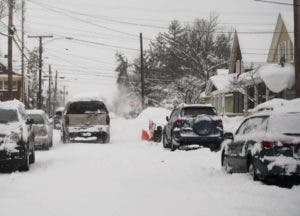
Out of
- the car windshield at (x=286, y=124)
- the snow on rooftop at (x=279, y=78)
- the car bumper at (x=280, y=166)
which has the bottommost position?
the car bumper at (x=280, y=166)

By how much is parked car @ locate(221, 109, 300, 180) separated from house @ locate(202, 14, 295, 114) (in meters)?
26.0

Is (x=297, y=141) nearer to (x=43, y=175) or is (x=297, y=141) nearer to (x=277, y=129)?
(x=277, y=129)

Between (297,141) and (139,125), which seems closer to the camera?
(297,141)

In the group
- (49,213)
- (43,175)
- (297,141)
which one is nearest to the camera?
(49,213)

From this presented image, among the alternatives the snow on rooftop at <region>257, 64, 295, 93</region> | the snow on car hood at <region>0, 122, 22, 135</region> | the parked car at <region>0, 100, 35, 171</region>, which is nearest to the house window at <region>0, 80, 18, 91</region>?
the snow on rooftop at <region>257, 64, 295, 93</region>

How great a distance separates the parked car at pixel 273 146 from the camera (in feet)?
38.1

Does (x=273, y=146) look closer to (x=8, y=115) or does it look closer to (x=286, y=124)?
(x=286, y=124)

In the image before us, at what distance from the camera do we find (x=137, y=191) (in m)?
11.5

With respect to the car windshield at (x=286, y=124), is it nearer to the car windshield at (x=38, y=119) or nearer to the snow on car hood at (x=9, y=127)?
the snow on car hood at (x=9, y=127)

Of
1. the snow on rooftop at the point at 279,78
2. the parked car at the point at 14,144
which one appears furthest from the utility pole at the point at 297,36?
the parked car at the point at 14,144

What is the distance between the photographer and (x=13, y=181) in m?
13.5

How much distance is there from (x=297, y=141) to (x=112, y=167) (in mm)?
6157

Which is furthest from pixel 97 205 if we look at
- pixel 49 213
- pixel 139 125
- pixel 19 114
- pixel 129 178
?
pixel 139 125

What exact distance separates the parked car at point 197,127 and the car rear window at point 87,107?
24.2ft
